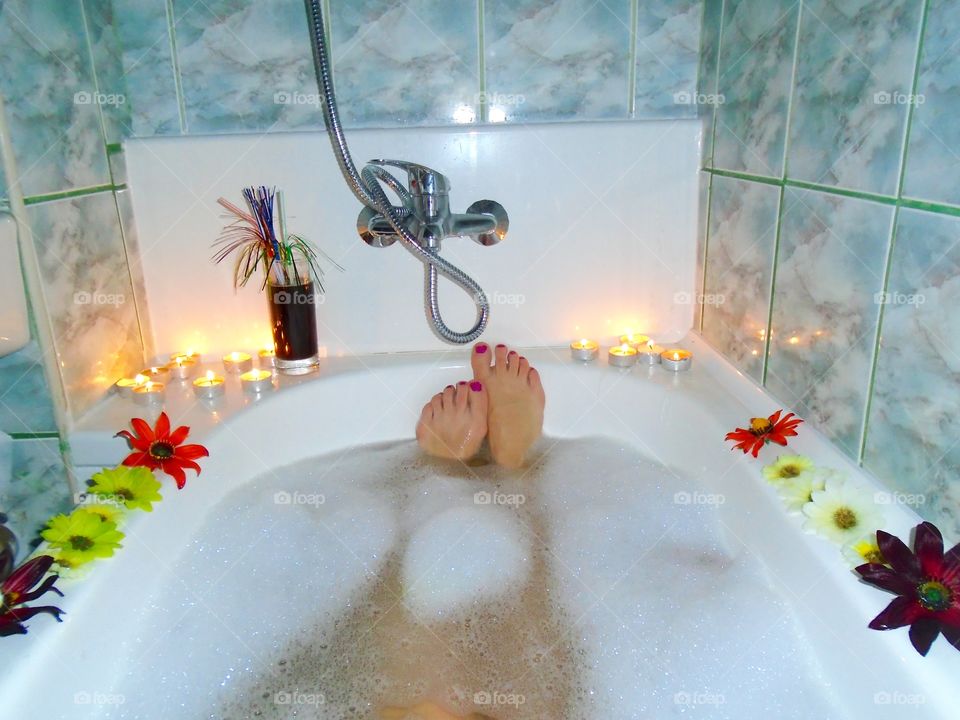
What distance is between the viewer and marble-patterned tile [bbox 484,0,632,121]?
124 centimetres

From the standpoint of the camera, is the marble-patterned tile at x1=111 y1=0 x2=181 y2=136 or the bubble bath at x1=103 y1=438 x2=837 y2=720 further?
the marble-patterned tile at x1=111 y1=0 x2=181 y2=136

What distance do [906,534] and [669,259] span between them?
2.39 ft

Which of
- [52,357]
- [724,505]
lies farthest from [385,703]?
[52,357]

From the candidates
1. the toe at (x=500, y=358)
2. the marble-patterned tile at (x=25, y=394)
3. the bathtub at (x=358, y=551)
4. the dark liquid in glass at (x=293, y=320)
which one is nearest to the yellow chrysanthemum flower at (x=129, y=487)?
the bathtub at (x=358, y=551)

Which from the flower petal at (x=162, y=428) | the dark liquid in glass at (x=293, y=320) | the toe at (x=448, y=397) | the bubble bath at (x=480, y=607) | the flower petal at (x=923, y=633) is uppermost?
the dark liquid in glass at (x=293, y=320)

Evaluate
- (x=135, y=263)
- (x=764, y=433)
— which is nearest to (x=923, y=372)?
(x=764, y=433)

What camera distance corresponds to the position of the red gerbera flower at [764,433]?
0.96m

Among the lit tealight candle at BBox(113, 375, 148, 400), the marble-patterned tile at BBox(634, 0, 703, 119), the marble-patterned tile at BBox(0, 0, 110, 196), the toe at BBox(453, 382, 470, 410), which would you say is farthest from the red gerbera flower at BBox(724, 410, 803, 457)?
the marble-patterned tile at BBox(0, 0, 110, 196)

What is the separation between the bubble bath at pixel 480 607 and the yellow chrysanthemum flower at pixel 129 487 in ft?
0.33

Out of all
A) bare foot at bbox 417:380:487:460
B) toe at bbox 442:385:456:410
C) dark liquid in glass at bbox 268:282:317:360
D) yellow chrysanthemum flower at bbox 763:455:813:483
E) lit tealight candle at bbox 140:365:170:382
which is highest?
dark liquid in glass at bbox 268:282:317:360

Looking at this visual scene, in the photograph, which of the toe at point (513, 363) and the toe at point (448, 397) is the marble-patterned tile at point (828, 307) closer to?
the toe at point (513, 363)

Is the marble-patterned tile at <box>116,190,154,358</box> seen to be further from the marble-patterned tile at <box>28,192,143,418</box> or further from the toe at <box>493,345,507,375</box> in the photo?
the toe at <box>493,345,507,375</box>

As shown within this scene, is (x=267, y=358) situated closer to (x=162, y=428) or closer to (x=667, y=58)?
(x=162, y=428)

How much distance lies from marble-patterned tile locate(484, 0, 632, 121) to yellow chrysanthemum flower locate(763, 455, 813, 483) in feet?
2.35
